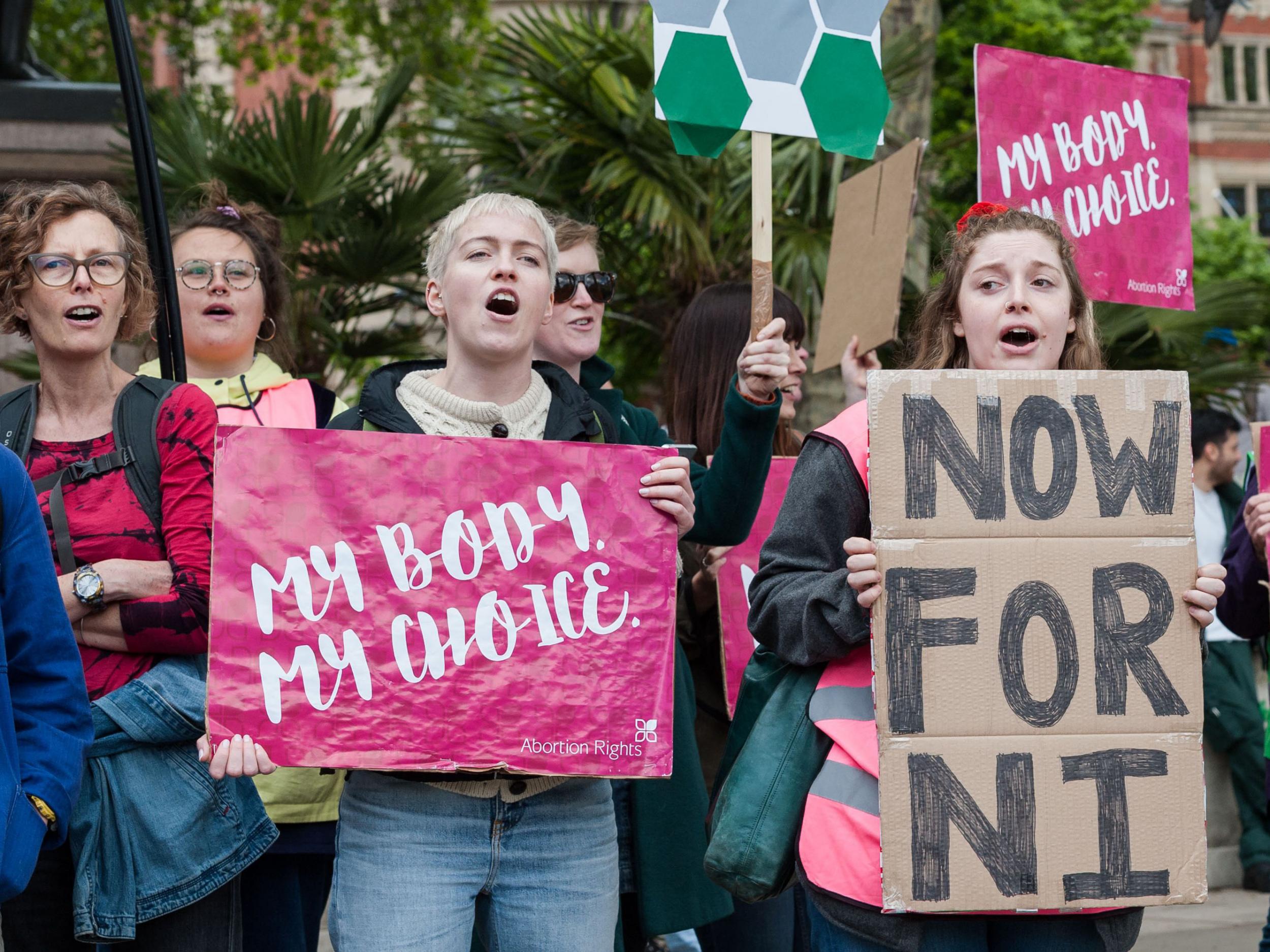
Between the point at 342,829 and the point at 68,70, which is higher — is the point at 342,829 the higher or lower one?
the lower one

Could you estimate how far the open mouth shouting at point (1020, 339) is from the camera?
260 centimetres

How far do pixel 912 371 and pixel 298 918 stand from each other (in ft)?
5.87

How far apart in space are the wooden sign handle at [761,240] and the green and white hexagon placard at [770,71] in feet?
0.30

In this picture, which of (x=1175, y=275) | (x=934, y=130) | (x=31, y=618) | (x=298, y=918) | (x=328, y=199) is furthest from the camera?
(x=934, y=130)

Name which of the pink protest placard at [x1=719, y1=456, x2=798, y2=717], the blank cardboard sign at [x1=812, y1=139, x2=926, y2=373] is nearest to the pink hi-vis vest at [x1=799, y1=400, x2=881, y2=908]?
the pink protest placard at [x1=719, y1=456, x2=798, y2=717]

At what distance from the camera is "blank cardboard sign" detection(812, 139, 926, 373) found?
3641mm

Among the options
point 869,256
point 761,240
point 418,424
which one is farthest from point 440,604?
point 869,256

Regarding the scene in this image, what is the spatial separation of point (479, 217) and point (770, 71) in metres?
0.64

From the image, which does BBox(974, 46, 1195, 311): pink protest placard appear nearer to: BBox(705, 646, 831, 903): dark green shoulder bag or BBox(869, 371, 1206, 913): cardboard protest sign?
BBox(869, 371, 1206, 913): cardboard protest sign

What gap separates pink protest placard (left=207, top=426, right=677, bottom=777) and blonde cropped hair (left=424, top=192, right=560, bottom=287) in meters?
0.40

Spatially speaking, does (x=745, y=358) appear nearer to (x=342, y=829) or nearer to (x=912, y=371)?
(x=912, y=371)

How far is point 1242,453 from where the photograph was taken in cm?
750

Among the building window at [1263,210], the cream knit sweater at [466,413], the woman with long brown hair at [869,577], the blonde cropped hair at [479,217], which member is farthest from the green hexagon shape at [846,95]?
A: the building window at [1263,210]

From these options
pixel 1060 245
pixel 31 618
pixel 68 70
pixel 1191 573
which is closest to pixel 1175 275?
pixel 1060 245
